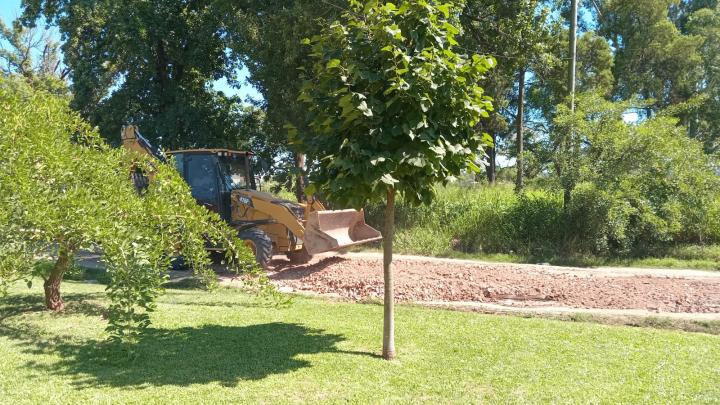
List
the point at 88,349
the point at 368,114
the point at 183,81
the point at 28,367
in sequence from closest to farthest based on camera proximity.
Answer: the point at 368,114
the point at 28,367
the point at 88,349
the point at 183,81

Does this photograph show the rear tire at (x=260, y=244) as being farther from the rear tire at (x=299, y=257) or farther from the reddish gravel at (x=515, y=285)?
the rear tire at (x=299, y=257)

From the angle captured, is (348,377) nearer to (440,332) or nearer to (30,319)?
(440,332)

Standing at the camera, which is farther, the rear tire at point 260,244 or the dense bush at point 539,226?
the dense bush at point 539,226

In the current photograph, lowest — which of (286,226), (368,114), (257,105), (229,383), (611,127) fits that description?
(229,383)

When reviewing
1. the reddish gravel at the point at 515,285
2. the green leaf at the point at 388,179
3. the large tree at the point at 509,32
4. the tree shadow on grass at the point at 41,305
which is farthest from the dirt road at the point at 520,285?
the large tree at the point at 509,32

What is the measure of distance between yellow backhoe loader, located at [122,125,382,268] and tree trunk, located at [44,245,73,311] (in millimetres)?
4530

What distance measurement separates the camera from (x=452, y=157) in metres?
5.72

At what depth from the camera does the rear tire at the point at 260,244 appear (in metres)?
12.1

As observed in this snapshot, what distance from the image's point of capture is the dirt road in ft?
31.3

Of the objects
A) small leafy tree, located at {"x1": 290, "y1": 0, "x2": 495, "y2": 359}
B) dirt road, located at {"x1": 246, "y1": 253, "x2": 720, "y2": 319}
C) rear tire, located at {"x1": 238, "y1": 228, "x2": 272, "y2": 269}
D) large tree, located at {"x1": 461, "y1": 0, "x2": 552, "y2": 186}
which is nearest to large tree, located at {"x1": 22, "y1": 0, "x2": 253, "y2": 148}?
large tree, located at {"x1": 461, "y1": 0, "x2": 552, "y2": 186}

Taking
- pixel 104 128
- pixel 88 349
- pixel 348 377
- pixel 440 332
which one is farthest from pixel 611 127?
pixel 104 128

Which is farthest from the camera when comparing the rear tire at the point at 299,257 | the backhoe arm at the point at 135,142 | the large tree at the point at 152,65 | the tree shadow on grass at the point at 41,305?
the large tree at the point at 152,65

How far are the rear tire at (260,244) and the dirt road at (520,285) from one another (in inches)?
16.9

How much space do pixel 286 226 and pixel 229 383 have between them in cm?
741
